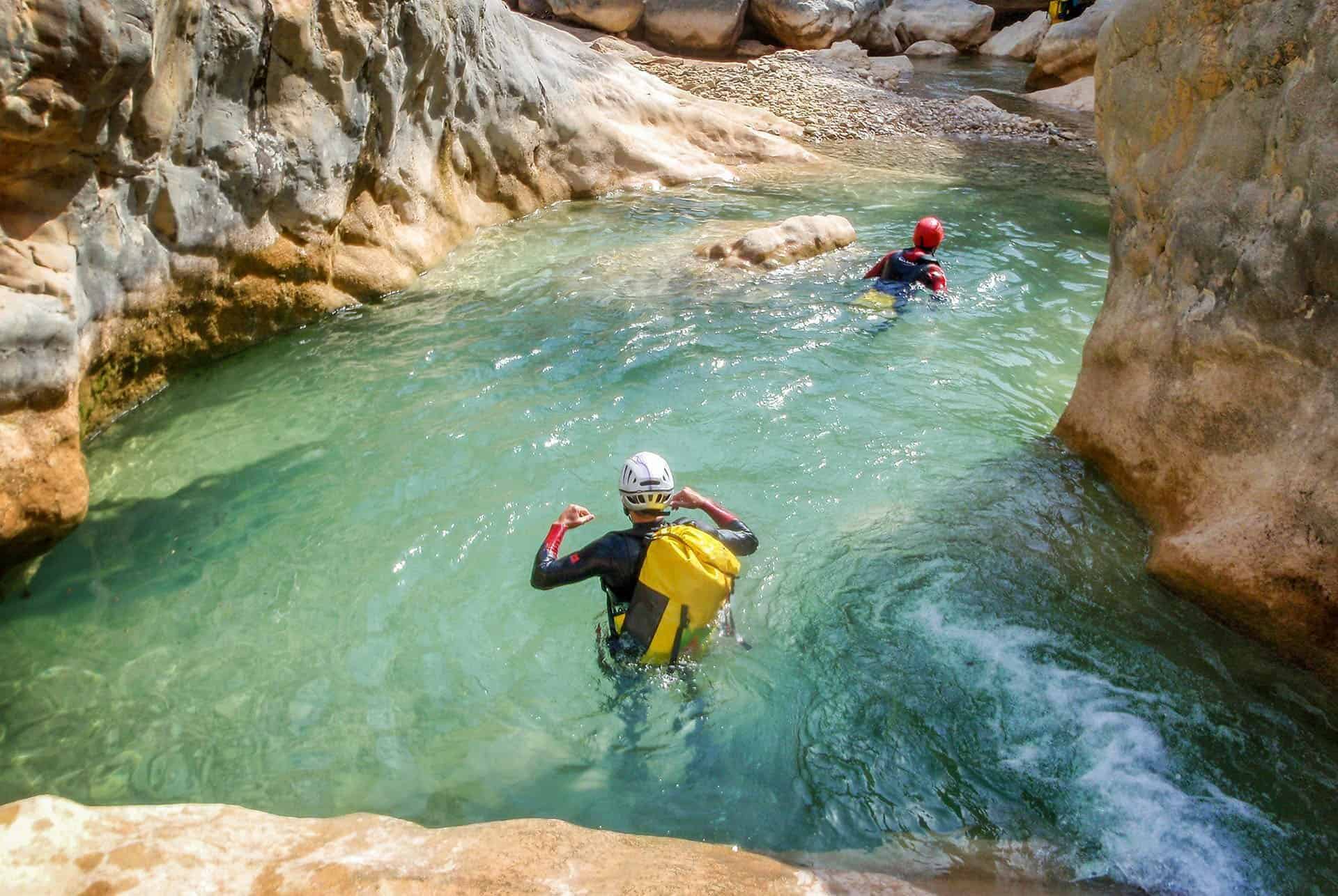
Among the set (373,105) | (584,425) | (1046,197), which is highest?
(373,105)

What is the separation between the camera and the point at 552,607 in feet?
17.3

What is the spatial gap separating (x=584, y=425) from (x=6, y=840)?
457cm

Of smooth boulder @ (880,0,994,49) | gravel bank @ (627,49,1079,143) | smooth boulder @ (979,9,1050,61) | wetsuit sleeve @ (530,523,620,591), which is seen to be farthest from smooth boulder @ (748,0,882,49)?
wetsuit sleeve @ (530,523,620,591)

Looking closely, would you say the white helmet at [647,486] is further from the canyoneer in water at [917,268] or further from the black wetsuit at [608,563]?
the canyoneer in water at [917,268]

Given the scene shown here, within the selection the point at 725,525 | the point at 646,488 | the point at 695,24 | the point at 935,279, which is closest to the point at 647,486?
the point at 646,488

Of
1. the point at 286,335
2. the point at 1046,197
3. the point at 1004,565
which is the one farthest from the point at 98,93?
the point at 1046,197

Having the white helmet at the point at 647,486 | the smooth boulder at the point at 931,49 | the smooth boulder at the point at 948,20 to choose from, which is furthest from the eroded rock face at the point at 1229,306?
the smooth boulder at the point at 948,20

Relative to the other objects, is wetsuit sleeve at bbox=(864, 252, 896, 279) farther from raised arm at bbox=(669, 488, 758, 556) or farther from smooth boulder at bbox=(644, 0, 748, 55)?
smooth boulder at bbox=(644, 0, 748, 55)

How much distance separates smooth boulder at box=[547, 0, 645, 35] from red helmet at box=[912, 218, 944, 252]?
57.6ft

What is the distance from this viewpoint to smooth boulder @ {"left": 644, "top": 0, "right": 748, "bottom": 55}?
79.2ft

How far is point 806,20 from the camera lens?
24938mm

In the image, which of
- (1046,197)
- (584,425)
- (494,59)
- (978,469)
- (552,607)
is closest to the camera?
(552,607)

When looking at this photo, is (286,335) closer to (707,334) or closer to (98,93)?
(98,93)

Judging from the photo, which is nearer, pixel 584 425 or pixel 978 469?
pixel 978 469
